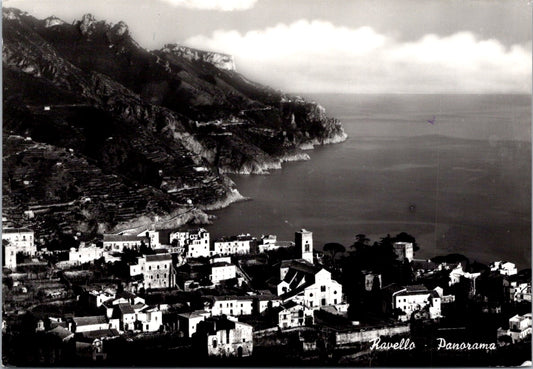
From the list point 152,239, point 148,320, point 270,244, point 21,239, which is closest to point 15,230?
point 21,239

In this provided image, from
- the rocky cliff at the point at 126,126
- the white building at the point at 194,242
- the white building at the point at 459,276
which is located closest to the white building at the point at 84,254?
the white building at the point at 194,242

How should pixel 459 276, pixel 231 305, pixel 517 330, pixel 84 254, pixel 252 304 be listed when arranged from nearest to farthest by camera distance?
pixel 517 330
pixel 231 305
pixel 252 304
pixel 459 276
pixel 84 254

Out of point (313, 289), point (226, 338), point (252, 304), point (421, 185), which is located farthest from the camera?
point (421, 185)

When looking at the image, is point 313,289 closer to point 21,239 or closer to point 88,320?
point 88,320

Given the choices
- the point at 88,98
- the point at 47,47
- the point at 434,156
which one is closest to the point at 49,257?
the point at 434,156

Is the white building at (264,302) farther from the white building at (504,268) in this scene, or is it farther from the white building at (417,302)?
the white building at (504,268)

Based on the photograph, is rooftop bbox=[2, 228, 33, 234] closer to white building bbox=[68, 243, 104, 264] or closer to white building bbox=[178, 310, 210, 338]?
white building bbox=[68, 243, 104, 264]

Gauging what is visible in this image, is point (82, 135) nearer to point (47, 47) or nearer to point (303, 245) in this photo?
point (47, 47)

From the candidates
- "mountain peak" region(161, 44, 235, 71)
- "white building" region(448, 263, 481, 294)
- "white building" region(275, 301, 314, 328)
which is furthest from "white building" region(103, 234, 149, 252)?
"mountain peak" region(161, 44, 235, 71)
